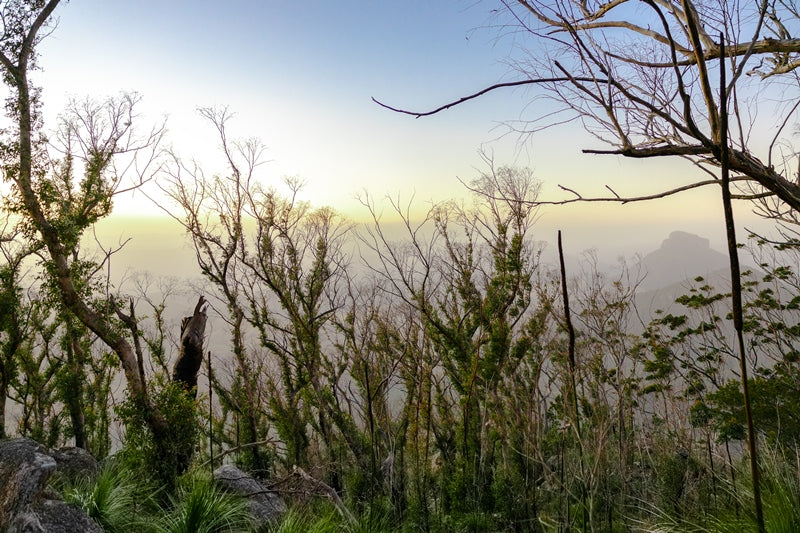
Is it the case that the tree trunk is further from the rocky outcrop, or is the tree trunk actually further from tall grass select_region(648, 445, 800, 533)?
tall grass select_region(648, 445, 800, 533)

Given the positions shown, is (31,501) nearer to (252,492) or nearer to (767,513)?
(252,492)

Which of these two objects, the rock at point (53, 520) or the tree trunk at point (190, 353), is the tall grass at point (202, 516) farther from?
the tree trunk at point (190, 353)

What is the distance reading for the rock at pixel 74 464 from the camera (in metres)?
8.05

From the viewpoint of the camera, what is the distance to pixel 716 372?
15641 mm

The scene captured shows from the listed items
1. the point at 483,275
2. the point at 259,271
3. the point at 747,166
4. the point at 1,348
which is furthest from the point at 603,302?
the point at 1,348

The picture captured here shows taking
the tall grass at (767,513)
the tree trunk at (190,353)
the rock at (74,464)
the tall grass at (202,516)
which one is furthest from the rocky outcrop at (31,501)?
the tree trunk at (190,353)

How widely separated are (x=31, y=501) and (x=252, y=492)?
2.71 meters

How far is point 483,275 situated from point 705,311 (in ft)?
26.1

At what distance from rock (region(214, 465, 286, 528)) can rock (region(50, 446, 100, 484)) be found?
2767 mm

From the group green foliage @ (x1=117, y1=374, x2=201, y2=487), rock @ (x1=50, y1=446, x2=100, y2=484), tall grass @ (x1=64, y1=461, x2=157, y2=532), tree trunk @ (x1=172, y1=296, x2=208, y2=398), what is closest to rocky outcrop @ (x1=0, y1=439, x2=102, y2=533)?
tall grass @ (x1=64, y1=461, x2=157, y2=532)

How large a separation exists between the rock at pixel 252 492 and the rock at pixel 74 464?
2.77 m

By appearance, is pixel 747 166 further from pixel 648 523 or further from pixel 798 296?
pixel 798 296

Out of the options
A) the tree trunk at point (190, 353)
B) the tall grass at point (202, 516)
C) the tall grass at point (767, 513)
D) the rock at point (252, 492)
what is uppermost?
the tree trunk at point (190, 353)

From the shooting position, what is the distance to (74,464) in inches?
338
